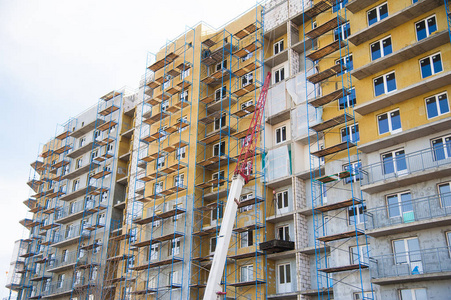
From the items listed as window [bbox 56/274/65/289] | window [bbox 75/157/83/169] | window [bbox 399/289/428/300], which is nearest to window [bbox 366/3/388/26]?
window [bbox 399/289/428/300]

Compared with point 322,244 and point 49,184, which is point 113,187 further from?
point 322,244

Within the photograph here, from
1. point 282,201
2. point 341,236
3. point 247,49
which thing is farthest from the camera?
point 247,49

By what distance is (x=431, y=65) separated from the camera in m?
26.6

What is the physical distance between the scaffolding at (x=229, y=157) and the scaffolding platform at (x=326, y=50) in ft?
19.4

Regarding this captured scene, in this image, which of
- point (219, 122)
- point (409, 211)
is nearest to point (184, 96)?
point (219, 122)

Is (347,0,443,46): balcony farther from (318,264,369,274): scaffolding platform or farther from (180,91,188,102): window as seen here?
(180,91,188,102): window

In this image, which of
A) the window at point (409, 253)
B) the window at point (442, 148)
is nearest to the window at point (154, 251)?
the window at point (409, 253)

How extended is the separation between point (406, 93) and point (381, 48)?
3.86 meters

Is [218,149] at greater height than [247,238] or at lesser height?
greater

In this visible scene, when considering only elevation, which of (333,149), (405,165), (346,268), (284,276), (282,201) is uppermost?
(333,149)

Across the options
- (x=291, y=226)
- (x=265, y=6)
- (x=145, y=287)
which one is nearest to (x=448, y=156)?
(x=291, y=226)

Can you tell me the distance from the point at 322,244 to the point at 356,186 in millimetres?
4033

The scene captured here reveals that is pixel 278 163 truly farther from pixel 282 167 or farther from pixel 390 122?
pixel 390 122

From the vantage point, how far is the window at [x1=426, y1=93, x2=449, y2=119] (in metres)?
25.6
